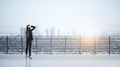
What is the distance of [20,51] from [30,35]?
10.8 ft

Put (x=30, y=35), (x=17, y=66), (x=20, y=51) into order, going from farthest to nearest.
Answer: (x=20, y=51), (x=30, y=35), (x=17, y=66)

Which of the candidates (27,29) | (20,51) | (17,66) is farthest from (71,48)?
(17,66)

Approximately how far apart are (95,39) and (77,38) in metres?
0.83

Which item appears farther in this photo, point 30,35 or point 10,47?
point 10,47

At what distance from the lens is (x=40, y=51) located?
1349 centimetres

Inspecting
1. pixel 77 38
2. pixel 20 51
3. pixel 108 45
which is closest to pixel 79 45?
pixel 77 38

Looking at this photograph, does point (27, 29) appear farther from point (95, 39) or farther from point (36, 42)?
point (95, 39)

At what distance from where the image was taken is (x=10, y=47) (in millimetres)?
13781

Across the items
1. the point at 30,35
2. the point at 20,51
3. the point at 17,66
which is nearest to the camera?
the point at 17,66

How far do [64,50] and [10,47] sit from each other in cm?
248

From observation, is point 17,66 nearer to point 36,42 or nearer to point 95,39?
point 36,42

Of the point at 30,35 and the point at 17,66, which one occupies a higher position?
the point at 30,35

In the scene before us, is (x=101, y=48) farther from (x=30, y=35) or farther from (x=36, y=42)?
(x=30, y=35)

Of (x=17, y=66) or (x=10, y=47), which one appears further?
(x=10, y=47)
